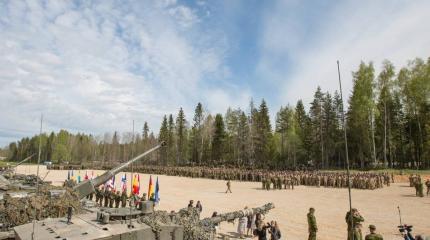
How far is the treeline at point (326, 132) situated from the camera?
4253cm

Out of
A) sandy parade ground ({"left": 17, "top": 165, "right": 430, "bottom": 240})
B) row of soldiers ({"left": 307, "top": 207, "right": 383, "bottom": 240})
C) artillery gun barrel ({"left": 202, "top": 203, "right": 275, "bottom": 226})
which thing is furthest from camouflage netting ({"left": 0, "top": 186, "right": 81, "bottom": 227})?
row of soldiers ({"left": 307, "top": 207, "right": 383, "bottom": 240})

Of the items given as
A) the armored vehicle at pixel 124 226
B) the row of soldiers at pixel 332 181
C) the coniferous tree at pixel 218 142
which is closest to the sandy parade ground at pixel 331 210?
the row of soldiers at pixel 332 181

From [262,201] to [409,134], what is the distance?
3966cm

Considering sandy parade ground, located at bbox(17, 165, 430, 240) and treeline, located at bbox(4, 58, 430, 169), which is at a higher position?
treeline, located at bbox(4, 58, 430, 169)

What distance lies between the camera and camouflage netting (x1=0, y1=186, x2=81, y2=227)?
404 inches

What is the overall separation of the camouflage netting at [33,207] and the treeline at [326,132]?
70.7 ft

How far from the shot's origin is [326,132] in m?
58.8

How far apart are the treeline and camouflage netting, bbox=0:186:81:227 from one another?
2155 centimetres

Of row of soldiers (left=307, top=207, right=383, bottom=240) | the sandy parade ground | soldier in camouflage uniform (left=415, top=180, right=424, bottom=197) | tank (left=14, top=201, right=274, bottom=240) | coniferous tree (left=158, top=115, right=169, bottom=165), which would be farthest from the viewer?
coniferous tree (left=158, top=115, right=169, bottom=165)

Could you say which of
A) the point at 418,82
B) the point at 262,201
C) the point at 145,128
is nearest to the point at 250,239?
the point at 262,201

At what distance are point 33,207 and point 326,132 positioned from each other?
178 ft

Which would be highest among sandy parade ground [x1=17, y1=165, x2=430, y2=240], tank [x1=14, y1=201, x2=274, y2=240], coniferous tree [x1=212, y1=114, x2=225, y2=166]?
coniferous tree [x1=212, y1=114, x2=225, y2=166]

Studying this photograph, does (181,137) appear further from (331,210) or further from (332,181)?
(331,210)

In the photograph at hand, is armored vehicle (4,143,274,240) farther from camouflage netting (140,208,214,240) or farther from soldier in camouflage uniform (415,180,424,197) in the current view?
soldier in camouflage uniform (415,180,424,197)
